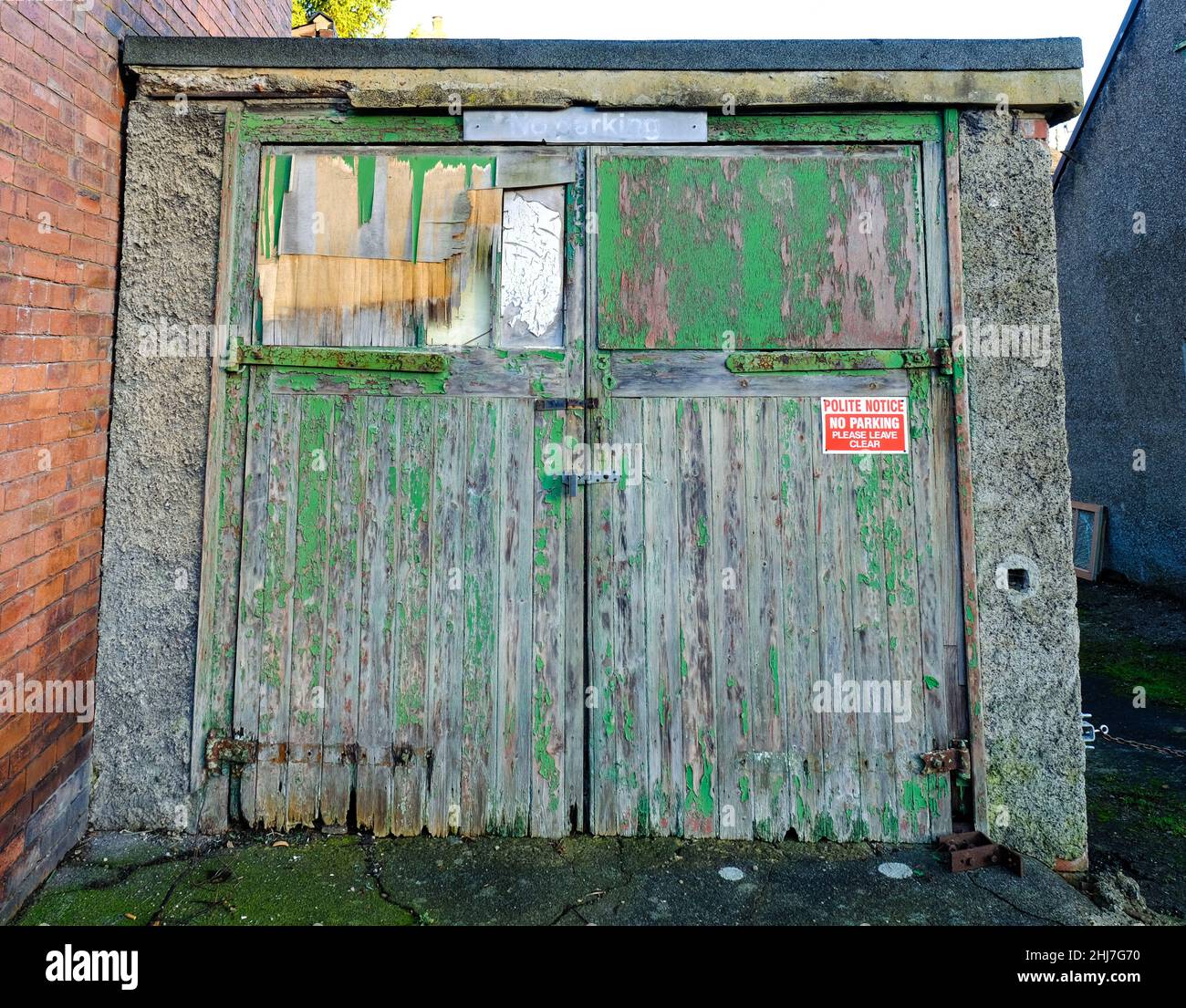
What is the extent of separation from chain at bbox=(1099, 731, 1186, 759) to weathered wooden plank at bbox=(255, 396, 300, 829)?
439 centimetres

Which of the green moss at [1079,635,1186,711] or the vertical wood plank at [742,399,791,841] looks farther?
the green moss at [1079,635,1186,711]

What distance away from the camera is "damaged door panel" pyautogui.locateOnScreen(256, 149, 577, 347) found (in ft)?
10.6

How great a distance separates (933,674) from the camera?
3143mm

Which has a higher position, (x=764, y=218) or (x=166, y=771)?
(x=764, y=218)

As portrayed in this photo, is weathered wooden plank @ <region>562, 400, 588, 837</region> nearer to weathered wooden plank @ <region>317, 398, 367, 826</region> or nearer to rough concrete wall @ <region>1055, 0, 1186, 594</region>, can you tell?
weathered wooden plank @ <region>317, 398, 367, 826</region>

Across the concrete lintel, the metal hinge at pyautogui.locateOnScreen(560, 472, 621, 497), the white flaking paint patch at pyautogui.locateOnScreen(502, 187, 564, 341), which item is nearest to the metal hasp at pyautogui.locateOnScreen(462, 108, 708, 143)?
the concrete lintel

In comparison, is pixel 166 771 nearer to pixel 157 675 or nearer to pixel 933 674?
pixel 157 675

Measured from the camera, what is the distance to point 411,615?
3.17 m

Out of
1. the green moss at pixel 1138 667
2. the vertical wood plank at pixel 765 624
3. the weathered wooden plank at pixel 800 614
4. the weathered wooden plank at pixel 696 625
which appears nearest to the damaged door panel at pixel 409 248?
the weathered wooden plank at pixel 696 625

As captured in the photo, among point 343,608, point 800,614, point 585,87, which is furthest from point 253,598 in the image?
Result: point 585,87

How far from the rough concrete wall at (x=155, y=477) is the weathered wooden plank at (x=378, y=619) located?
2.29 ft

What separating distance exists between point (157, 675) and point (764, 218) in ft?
10.4

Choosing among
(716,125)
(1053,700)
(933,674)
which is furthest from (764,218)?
(1053,700)

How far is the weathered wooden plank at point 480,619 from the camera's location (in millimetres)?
3152
